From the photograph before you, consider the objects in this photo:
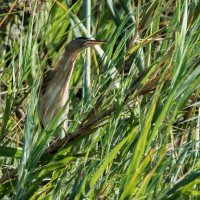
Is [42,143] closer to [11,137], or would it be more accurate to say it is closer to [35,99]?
[35,99]

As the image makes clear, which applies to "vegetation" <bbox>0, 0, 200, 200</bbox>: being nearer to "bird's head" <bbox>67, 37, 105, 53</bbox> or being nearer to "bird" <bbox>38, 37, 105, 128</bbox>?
"bird's head" <bbox>67, 37, 105, 53</bbox>

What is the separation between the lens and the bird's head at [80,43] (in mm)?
2706

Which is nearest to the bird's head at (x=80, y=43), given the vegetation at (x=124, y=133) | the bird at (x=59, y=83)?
the bird at (x=59, y=83)

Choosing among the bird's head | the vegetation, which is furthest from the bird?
the vegetation

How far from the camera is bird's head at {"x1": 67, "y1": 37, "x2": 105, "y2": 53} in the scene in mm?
2706

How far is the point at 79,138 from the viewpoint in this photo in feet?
7.07

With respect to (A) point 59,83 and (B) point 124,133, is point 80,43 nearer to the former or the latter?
(A) point 59,83

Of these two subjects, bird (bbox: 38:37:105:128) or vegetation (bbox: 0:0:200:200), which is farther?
bird (bbox: 38:37:105:128)

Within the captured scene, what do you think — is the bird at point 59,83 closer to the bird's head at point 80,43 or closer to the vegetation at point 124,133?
the bird's head at point 80,43

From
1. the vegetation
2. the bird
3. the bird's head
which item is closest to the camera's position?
the vegetation

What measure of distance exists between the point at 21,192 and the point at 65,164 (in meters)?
0.18

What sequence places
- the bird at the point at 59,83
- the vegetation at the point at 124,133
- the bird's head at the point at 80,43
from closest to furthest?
1. the vegetation at the point at 124,133
2. the bird's head at the point at 80,43
3. the bird at the point at 59,83

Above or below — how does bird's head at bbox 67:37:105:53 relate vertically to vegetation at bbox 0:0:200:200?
above

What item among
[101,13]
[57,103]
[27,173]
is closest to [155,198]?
[27,173]
